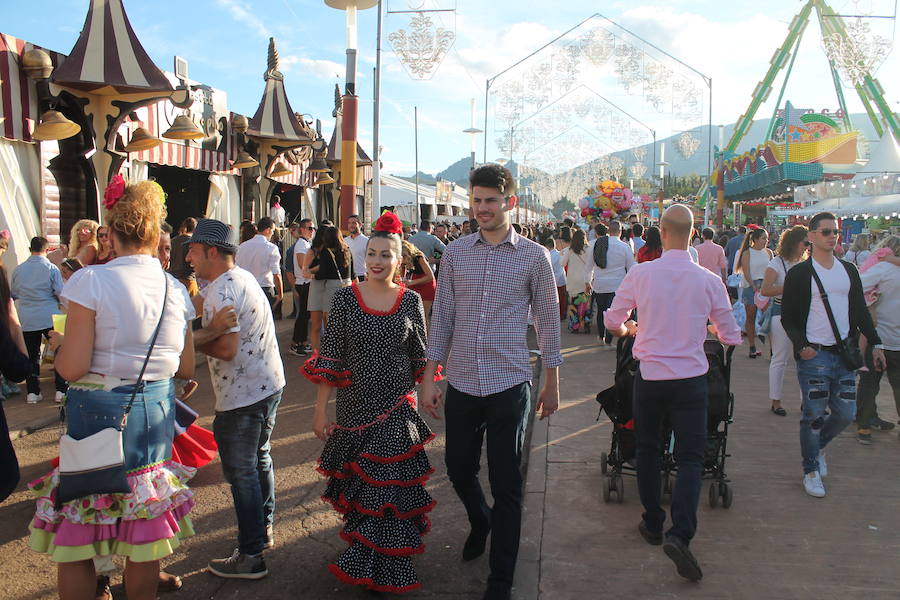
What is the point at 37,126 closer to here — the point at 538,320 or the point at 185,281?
the point at 185,281

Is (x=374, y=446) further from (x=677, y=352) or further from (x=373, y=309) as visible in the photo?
(x=677, y=352)

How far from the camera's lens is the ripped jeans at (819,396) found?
4.94 m

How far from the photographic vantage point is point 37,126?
9422 mm

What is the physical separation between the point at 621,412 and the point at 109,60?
8389 mm

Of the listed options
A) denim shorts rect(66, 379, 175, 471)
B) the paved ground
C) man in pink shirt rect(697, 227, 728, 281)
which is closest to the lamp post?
the paved ground

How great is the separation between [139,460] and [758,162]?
3504cm

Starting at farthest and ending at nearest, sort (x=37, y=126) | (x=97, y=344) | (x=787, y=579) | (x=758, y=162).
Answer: (x=758, y=162), (x=37, y=126), (x=787, y=579), (x=97, y=344)

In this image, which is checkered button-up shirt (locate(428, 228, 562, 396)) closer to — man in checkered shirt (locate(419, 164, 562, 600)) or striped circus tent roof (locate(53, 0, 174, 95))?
man in checkered shirt (locate(419, 164, 562, 600))

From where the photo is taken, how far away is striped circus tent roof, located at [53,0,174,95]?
9.49 m

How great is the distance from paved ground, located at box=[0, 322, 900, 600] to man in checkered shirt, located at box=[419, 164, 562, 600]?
0.62 m

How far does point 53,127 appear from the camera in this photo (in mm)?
9195

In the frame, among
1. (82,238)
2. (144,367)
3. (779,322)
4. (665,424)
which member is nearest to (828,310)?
(665,424)

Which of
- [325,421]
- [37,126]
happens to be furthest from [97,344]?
[37,126]

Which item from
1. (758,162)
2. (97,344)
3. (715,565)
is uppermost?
(758,162)
